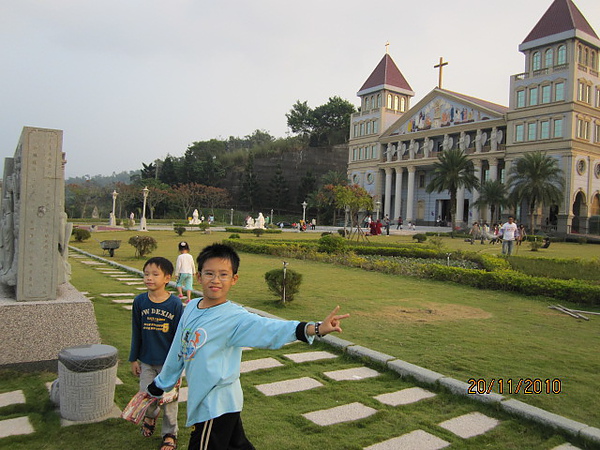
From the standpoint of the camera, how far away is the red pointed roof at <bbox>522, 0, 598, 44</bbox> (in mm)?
37544

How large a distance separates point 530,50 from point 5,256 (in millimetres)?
43793

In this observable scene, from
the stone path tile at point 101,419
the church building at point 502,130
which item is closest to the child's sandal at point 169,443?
the stone path tile at point 101,419

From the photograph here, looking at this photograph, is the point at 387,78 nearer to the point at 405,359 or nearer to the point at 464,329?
the point at 464,329

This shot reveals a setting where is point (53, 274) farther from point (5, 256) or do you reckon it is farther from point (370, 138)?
point (370, 138)

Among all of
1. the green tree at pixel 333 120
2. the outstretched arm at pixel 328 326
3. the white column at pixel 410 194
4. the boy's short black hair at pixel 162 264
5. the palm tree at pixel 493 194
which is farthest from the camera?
the green tree at pixel 333 120

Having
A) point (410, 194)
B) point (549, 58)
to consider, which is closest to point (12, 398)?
point (549, 58)

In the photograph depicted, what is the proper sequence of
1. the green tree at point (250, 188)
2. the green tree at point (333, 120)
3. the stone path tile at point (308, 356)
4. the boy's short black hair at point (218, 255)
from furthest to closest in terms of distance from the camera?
1. the green tree at point (333, 120)
2. the green tree at point (250, 188)
3. the stone path tile at point (308, 356)
4. the boy's short black hair at point (218, 255)

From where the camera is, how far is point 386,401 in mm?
3869

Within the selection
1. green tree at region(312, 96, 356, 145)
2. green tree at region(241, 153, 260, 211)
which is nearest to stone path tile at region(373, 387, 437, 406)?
green tree at region(241, 153, 260, 211)

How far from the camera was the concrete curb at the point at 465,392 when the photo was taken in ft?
10.9

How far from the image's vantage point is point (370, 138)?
54719mm

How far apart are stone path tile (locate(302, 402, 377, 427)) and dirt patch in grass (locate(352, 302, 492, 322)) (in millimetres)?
3371

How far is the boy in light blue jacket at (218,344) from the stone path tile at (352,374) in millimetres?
2185

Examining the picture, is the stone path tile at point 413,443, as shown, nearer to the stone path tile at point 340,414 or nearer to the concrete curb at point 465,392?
the stone path tile at point 340,414
